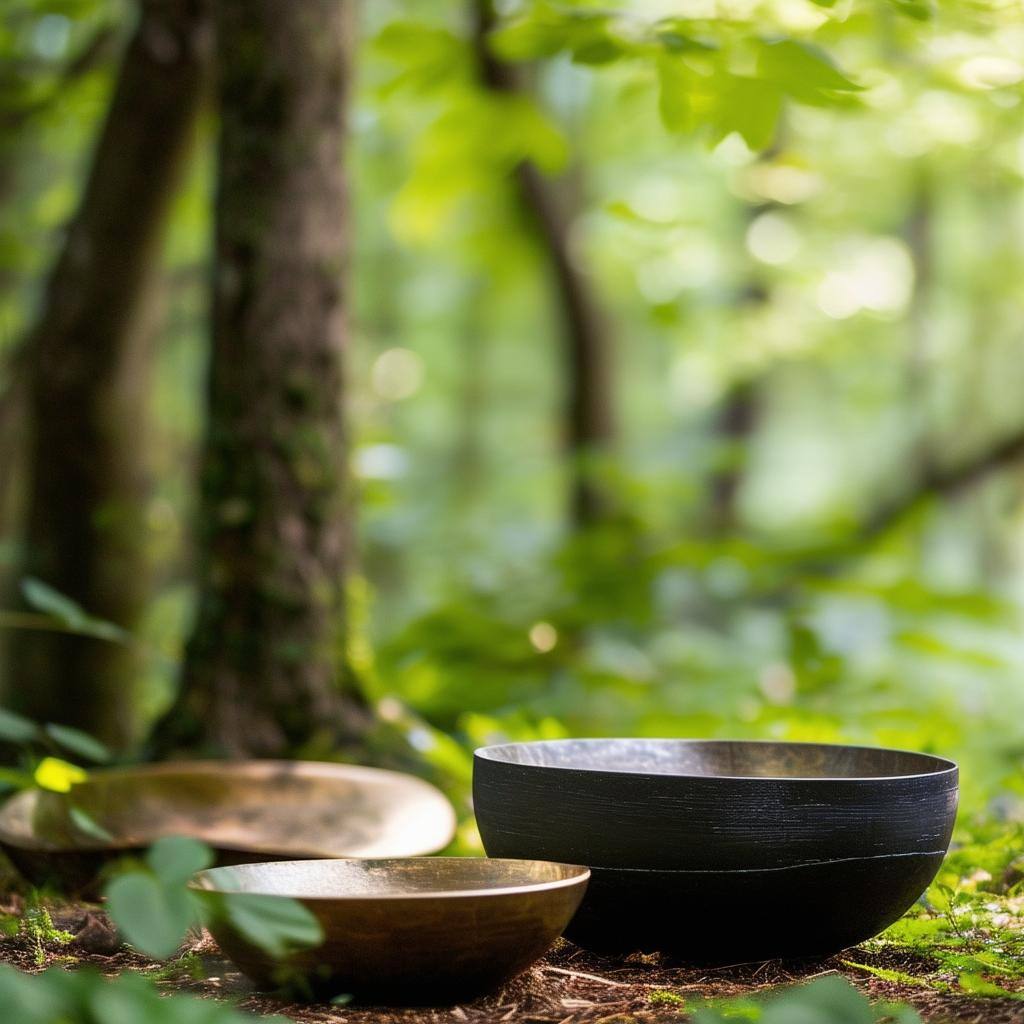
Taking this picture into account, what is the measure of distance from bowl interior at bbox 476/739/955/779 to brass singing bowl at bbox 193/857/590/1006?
0.48 meters

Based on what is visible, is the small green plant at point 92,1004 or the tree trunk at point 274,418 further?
the tree trunk at point 274,418

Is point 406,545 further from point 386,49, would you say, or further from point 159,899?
point 159,899

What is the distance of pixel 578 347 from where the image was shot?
267 inches

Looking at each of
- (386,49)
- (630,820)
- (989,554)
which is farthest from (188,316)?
(989,554)

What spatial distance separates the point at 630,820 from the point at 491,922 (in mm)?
286

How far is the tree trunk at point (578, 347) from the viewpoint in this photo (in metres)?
6.51

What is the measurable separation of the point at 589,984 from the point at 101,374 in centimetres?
314

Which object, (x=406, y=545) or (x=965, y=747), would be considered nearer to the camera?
(x=965, y=747)

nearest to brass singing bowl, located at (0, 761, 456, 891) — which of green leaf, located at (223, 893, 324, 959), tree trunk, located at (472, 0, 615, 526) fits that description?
green leaf, located at (223, 893, 324, 959)

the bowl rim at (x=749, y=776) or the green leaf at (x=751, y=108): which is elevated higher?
the green leaf at (x=751, y=108)

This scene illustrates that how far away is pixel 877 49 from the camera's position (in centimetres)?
535

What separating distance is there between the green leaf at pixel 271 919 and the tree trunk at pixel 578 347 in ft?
16.2

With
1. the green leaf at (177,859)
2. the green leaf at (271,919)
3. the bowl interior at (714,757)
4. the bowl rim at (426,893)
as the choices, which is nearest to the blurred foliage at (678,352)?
the bowl interior at (714,757)

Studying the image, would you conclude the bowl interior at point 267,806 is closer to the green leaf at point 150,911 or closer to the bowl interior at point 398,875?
the bowl interior at point 398,875
